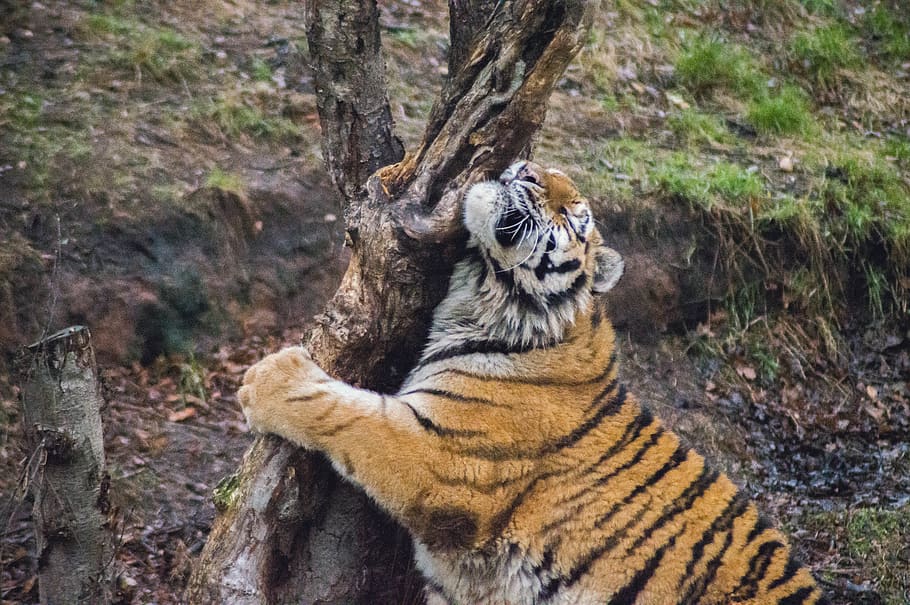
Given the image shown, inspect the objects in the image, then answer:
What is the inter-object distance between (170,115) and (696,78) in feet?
16.3

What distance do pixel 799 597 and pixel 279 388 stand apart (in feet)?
7.56

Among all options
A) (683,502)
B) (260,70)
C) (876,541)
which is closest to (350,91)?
(683,502)

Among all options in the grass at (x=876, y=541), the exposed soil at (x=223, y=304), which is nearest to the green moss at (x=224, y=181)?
the exposed soil at (x=223, y=304)

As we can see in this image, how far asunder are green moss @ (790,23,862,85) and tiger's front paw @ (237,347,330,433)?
7322mm

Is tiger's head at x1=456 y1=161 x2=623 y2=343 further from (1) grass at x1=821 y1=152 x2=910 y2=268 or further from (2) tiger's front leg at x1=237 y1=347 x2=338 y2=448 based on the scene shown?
(1) grass at x1=821 y1=152 x2=910 y2=268

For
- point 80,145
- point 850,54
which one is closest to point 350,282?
point 80,145

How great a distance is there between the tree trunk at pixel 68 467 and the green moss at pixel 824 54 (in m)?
7.97

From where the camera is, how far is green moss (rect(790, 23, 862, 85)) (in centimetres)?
911

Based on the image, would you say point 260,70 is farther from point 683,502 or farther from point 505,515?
point 683,502

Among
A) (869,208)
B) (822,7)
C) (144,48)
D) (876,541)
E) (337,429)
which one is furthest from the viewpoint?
(822,7)

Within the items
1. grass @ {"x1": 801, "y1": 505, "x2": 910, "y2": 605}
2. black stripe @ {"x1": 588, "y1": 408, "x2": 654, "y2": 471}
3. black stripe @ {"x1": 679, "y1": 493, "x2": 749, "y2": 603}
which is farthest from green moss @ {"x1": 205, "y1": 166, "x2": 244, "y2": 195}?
grass @ {"x1": 801, "y1": 505, "x2": 910, "y2": 605}

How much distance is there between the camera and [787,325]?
7059 mm

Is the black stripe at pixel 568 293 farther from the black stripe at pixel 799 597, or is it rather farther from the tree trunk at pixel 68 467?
the tree trunk at pixel 68 467

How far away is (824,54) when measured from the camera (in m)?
9.19
